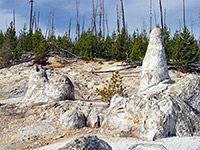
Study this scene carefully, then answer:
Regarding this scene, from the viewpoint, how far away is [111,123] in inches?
195

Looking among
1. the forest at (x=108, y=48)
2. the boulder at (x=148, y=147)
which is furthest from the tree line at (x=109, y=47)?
the boulder at (x=148, y=147)

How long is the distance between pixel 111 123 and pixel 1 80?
1177cm

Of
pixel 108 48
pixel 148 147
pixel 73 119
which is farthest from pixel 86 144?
pixel 108 48

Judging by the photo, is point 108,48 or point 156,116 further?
point 108,48

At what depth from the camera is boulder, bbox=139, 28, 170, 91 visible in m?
7.26

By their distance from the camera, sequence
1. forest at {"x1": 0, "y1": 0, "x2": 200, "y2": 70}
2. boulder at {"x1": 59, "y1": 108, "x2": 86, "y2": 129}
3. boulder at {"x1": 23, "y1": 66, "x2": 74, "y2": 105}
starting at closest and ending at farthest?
boulder at {"x1": 59, "y1": 108, "x2": 86, "y2": 129}
boulder at {"x1": 23, "y1": 66, "x2": 74, "y2": 105}
forest at {"x1": 0, "y1": 0, "x2": 200, "y2": 70}

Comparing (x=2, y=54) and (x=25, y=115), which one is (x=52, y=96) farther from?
(x=2, y=54)

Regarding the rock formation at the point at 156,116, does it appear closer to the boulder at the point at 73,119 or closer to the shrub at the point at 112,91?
the boulder at the point at 73,119

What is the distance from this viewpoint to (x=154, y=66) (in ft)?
24.2

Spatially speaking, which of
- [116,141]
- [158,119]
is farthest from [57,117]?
[158,119]

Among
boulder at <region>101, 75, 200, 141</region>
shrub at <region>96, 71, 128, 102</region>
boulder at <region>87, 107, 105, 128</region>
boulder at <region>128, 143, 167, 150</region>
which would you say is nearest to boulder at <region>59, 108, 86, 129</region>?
boulder at <region>87, 107, 105, 128</region>

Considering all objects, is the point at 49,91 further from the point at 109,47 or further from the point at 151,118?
the point at 109,47

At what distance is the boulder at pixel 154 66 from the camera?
7.26 metres

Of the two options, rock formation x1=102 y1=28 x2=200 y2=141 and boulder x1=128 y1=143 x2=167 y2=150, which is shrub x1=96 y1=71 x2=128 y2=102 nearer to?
rock formation x1=102 y1=28 x2=200 y2=141
